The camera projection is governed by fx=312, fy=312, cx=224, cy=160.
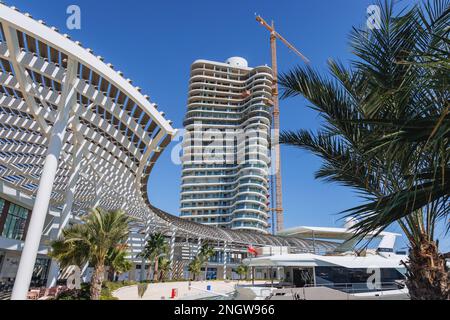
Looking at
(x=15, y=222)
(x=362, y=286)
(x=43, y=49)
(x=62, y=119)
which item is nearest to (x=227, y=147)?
(x=15, y=222)

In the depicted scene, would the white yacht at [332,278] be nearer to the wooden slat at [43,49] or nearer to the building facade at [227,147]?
the wooden slat at [43,49]

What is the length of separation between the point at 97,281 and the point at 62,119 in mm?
8424

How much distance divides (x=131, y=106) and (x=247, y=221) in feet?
257

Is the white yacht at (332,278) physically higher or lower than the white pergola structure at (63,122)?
lower

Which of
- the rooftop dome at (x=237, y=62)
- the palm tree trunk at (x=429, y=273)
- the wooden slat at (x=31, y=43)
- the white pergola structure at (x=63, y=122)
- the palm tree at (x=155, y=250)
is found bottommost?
the palm tree trunk at (x=429, y=273)

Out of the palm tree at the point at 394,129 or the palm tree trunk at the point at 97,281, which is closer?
the palm tree at the point at 394,129

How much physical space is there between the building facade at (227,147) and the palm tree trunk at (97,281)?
7727cm

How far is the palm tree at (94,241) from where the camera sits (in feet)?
55.8

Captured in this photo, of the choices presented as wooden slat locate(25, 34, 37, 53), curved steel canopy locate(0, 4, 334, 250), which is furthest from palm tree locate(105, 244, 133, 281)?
wooden slat locate(25, 34, 37, 53)

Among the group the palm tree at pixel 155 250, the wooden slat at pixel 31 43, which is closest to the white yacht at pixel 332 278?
the wooden slat at pixel 31 43

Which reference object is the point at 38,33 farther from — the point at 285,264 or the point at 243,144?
the point at 243,144

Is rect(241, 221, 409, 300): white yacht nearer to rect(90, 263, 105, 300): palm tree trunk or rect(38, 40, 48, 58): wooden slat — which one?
rect(90, 263, 105, 300): palm tree trunk

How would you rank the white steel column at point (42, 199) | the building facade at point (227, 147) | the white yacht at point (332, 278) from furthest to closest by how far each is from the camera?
the building facade at point (227, 147)
the white yacht at point (332, 278)
the white steel column at point (42, 199)

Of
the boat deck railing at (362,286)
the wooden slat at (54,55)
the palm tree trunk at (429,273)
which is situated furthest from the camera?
the boat deck railing at (362,286)
